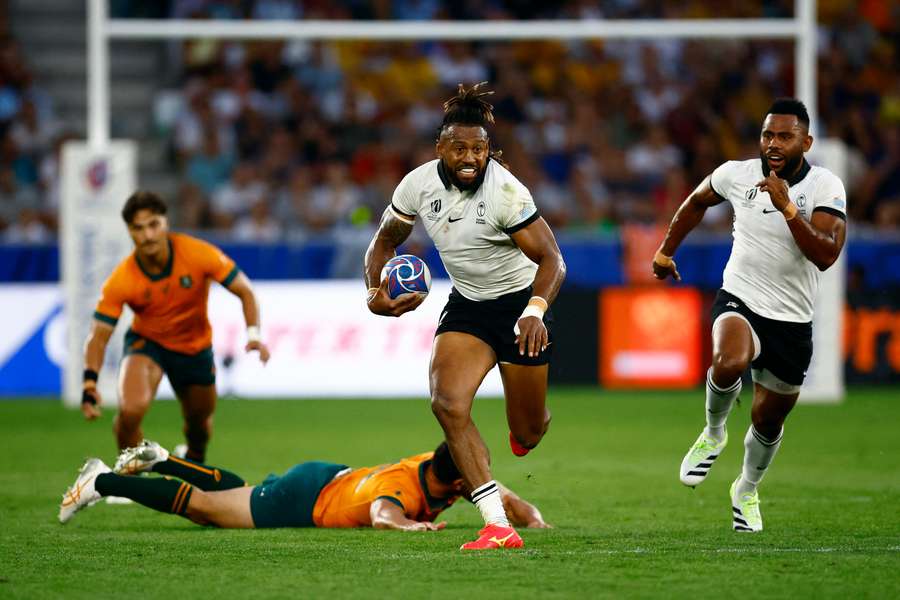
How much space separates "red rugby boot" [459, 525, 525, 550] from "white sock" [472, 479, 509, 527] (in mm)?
34

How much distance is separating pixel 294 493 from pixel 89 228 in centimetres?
969

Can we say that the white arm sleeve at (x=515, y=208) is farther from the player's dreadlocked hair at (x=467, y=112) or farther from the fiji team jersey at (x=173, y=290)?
the fiji team jersey at (x=173, y=290)

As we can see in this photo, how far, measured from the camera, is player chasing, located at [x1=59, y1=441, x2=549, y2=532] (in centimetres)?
794

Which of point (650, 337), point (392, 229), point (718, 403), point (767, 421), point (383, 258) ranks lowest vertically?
point (650, 337)

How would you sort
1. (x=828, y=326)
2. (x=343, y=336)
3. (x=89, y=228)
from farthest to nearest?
(x=343, y=336) → (x=828, y=326) → (x=89, y=228)

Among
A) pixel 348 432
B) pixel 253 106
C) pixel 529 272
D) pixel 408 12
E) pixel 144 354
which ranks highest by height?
pixel 408 12

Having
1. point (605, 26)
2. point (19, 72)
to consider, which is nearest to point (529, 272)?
point (605, 26)

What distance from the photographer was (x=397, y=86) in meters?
22.1

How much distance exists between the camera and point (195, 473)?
26.7 feet

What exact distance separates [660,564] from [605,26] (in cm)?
1076

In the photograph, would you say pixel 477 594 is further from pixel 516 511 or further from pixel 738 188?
pixel 738 188

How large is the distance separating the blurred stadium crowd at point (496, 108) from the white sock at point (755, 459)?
11.7 metres

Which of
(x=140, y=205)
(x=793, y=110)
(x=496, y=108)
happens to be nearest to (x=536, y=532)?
(x=793, y=110)

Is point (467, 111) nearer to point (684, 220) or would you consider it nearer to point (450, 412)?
point (450, 412)
